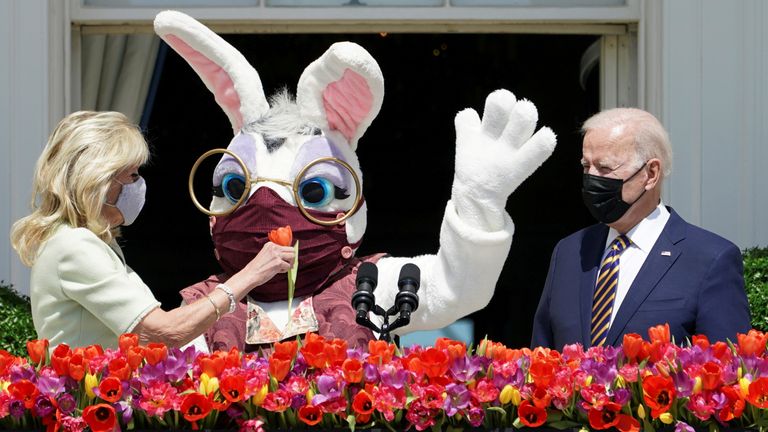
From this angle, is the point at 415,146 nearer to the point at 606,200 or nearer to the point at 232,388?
the point at 606,200

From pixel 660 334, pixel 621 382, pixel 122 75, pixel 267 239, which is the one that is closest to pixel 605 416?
pixel 621 382

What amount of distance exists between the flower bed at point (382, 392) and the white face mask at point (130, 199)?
60 centimetres

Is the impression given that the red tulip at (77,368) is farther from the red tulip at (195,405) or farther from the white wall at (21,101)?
the white wall at (21,101)

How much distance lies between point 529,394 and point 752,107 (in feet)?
8.74

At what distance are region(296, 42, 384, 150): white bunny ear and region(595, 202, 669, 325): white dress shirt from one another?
843mm

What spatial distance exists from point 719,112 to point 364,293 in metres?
2.45

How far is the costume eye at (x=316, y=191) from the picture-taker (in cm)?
412

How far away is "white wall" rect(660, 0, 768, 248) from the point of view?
17.8 feet

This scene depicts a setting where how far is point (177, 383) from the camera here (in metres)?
3.17

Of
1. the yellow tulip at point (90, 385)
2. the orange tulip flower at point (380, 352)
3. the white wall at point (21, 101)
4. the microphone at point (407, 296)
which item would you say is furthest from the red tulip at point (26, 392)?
the white wall at point (21, 101)

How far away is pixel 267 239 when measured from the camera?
4082 mm

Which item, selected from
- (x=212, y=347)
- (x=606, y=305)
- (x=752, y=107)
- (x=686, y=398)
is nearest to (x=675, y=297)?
(x=606, y=305)

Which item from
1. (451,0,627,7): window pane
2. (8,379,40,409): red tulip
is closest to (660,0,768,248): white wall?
(451,0,627,7): window pane

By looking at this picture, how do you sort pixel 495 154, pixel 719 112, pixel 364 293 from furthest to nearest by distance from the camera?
pixel 719 112 < pixel 495 154 < pixel 364 293
